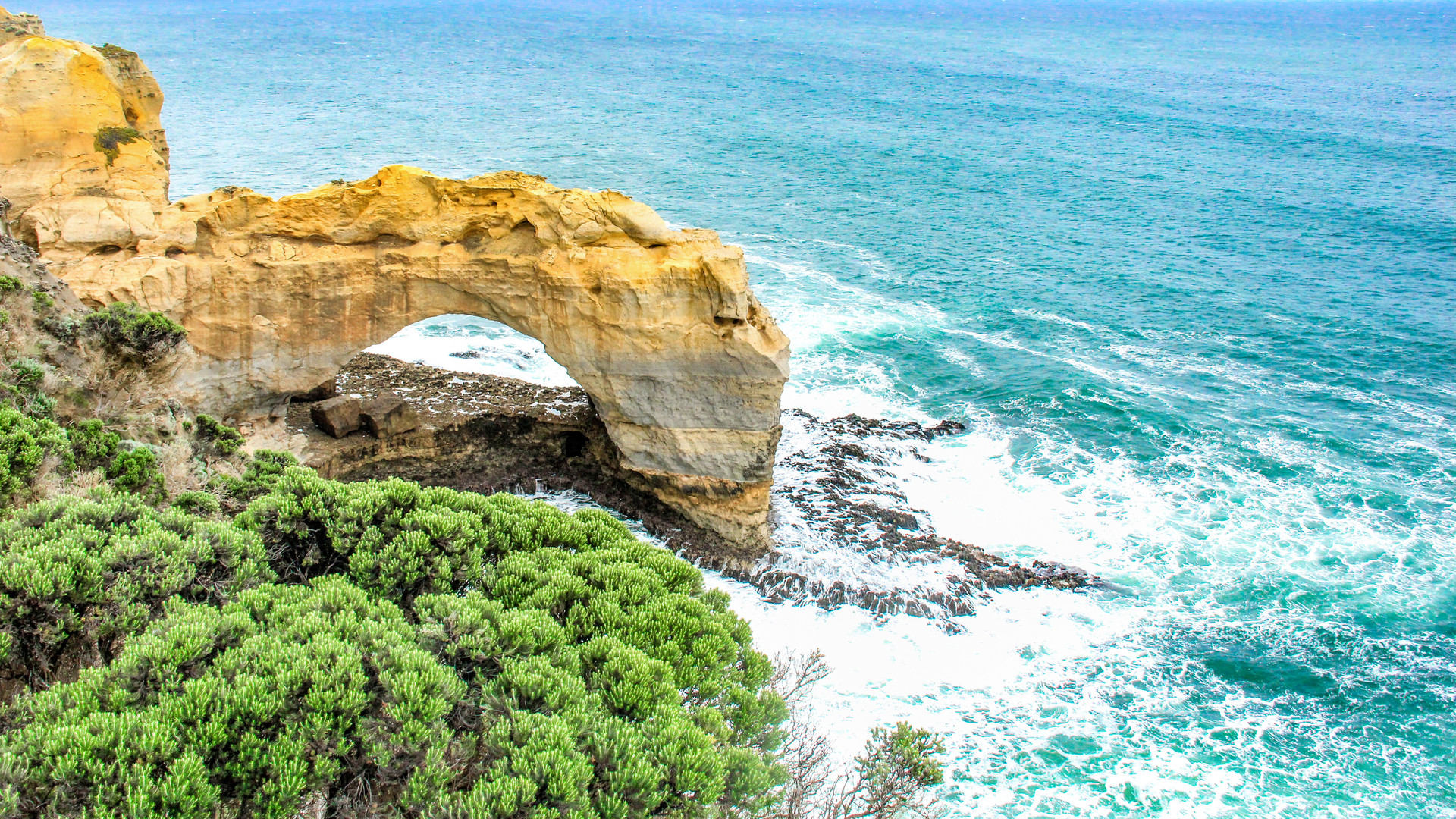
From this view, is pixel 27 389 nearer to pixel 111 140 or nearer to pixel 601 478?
pixel 111 140

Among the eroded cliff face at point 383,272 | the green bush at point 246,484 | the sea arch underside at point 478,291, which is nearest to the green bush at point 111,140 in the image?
the eroded cliff face at point 383,272

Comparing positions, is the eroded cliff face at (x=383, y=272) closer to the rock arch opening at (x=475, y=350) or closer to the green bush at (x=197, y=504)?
the green bush at (x=197, y=504)

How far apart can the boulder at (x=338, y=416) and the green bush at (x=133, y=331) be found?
16.2 feet

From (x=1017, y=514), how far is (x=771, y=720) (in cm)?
1821

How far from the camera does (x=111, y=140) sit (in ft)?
71.0

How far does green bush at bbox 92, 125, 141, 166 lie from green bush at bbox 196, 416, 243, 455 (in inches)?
263

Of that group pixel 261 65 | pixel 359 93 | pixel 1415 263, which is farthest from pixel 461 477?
pixel 261 65

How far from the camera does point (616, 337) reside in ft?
76.1

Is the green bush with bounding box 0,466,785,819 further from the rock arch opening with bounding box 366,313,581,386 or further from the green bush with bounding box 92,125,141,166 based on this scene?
the rock arch opening with bounding box 366,313,581,386

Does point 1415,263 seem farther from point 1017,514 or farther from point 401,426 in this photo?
point 401,426

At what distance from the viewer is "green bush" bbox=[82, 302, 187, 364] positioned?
63.4 ft

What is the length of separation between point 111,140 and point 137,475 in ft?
34.0

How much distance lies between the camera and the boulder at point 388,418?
2494cm

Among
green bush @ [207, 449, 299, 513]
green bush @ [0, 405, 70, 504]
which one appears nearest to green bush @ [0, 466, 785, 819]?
green bush @ [0, 405, 70, 504]
